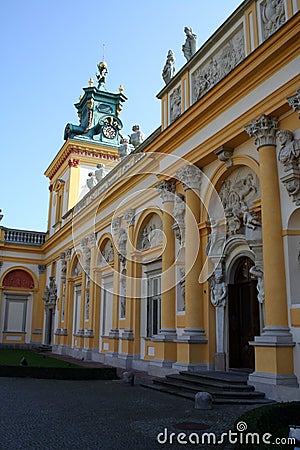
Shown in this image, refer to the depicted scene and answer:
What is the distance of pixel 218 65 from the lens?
13.7 m

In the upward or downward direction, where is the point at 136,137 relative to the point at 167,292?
upward

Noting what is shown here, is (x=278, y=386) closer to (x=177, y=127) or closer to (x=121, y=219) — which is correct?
(x=177, y=127)

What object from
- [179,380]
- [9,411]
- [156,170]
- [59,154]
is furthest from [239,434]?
[59,154]

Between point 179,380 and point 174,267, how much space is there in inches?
158

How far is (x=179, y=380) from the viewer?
487 inches

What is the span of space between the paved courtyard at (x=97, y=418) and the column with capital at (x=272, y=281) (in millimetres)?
1211

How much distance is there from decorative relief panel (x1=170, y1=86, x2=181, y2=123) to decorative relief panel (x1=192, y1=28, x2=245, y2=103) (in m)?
1.05

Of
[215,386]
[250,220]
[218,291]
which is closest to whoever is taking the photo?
[215,386]

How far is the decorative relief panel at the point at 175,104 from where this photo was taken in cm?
1598

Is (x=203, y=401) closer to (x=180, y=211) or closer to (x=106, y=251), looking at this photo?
(x=180, y=211)

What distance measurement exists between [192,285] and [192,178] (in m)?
3.24

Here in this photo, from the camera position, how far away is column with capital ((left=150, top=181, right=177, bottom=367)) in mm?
14711

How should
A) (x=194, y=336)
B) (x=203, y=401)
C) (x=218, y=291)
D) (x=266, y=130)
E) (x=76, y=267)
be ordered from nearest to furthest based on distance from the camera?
1. (x=203, y=401)
2. (x=266, y=130)
3. (x=218, y=291)
4. (x=194, y=336)
5. (x=76, y=267)

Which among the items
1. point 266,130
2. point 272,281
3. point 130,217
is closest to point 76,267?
point 130,217
